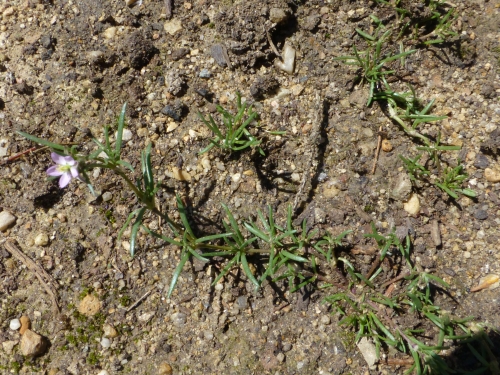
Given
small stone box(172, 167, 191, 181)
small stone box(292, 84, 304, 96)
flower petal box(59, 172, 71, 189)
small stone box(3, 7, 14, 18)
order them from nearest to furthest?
flower petal box(59, 172, 71, 189)
small stone box(172, 167, 191, 181)
small stone box(292, 84, 304, 96)
small stone box(3, 7, 14, 18)

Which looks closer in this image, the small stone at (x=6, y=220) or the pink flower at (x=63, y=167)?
the pink flower at (x=63, y=167)

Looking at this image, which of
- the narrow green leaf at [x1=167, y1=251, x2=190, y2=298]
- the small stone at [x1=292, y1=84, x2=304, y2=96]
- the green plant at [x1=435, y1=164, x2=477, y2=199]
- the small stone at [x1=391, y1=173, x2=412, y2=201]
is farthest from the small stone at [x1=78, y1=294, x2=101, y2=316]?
the green plant at [x1=435, y1=164, x2=477, y2=199]

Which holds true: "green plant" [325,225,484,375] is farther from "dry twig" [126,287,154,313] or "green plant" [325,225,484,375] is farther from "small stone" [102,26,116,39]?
"small stone" [102,26,116,39]

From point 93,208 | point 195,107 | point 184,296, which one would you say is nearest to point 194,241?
point 184,296

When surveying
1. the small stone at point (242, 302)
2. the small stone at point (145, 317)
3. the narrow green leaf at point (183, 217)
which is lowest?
the small stone at point (242, 302)

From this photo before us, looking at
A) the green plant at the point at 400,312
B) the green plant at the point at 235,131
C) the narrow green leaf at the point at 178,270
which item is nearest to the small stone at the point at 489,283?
the green plant at the point at 400,312

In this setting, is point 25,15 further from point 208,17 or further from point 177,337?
point 177,337

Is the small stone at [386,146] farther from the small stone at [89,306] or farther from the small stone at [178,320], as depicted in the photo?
the small stone at [89,306]
